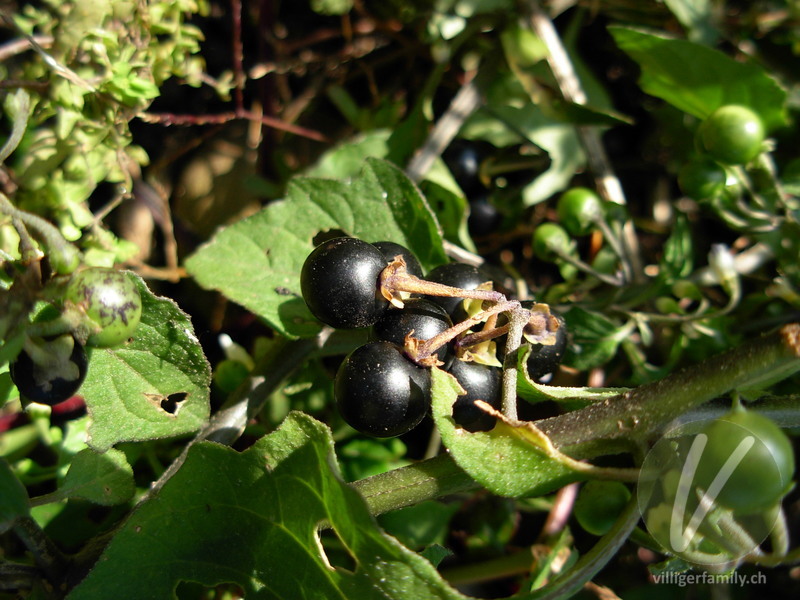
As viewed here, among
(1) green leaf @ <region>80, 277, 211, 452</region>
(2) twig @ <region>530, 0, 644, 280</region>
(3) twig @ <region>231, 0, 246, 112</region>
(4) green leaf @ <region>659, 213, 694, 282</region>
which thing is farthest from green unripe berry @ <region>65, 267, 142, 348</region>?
(2) twig @ <region>530, 0, 644, 280</region>

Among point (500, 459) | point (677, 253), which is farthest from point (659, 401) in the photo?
point (677, 253)

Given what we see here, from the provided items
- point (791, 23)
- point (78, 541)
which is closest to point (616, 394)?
point (78, 541)

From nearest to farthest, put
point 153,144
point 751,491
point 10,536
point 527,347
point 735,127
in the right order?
point 751,491 < point 527,347 < point 10,536 < point 735,127 < point 153,144

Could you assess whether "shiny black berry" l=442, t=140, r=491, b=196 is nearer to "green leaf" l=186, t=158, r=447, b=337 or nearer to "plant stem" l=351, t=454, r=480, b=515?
"green leaf" l=186, t=158, r=447, b=337

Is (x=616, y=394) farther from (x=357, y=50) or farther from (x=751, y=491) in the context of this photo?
(x=357, y=50)

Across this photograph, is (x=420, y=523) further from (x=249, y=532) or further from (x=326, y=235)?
(x=326, y=235)

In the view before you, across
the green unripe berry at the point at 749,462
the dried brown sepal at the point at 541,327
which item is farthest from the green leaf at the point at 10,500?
the green unripe berry at the point at 749,462
